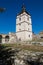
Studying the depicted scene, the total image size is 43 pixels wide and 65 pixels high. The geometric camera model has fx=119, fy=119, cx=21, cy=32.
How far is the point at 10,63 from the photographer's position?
465 inches

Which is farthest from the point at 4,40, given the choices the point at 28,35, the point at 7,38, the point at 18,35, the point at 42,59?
the point at 42,59

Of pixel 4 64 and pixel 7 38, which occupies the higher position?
pixel 7 38

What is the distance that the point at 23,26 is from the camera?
38.5 metres

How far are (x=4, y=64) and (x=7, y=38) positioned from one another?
2889 centimetres

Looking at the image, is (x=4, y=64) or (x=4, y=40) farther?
(x=4, y=40)

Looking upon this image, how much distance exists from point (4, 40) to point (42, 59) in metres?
29.4

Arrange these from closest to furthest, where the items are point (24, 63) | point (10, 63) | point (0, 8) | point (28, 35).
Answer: point (24, 63) < point (10, 63) < point (0, 8) < point (28, 35)

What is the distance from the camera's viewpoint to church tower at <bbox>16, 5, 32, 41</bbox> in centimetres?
3816

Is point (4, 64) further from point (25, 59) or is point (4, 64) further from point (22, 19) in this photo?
point (22, 19)

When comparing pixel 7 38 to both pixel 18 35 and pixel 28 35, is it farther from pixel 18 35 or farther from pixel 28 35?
pixel 28 35

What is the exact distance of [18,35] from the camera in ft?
130

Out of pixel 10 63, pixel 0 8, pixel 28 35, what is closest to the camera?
pixel 10 63

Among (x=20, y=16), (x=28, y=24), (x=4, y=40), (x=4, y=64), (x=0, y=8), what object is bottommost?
(x=4, y=64)

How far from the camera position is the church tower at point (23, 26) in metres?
38.2
